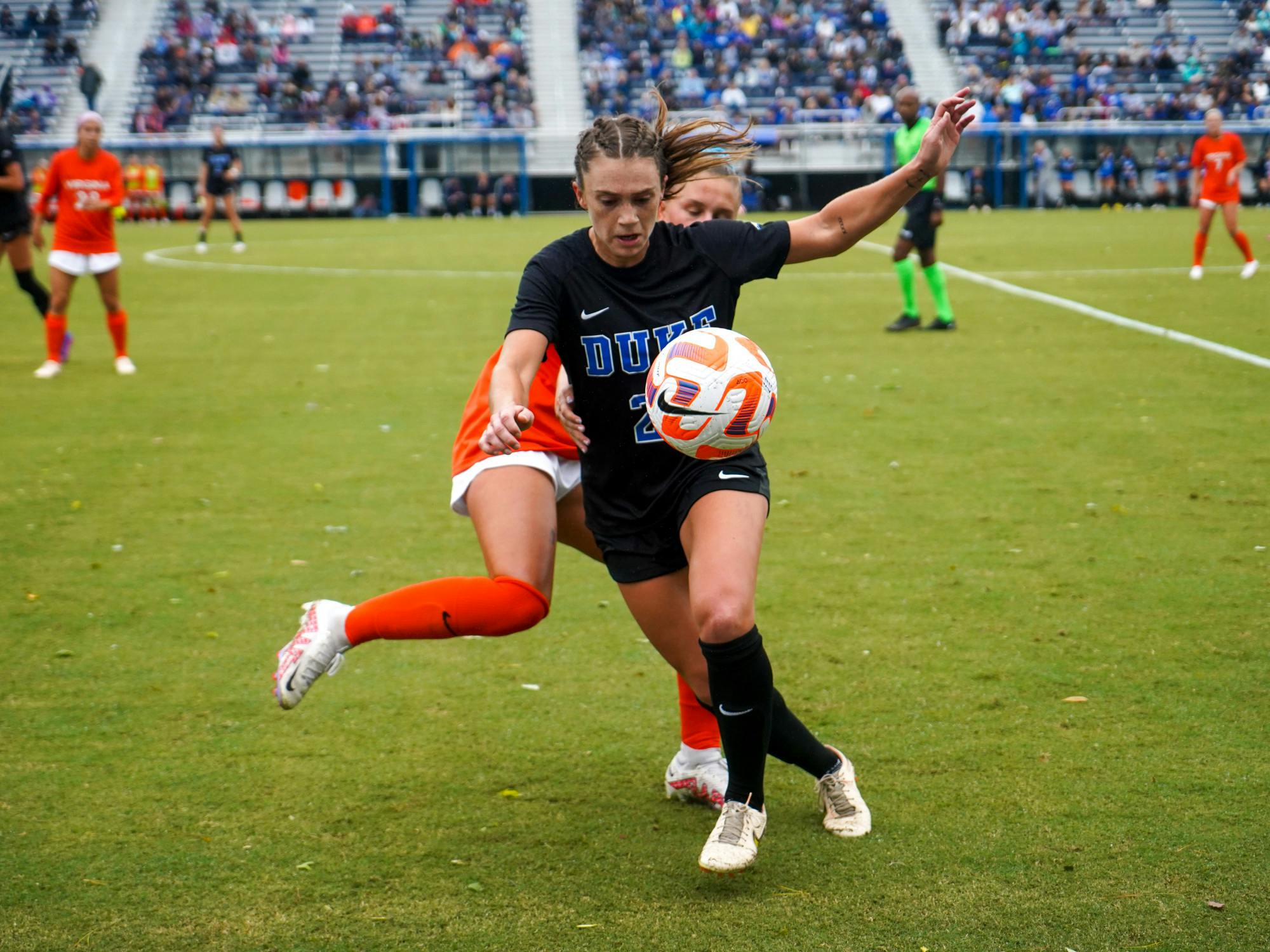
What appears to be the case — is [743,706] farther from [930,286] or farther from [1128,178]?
[1128,178]

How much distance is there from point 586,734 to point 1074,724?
1.65 metres

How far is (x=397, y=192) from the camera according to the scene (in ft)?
140

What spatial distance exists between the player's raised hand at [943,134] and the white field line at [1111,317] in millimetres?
8728

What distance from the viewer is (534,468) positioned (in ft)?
14.3

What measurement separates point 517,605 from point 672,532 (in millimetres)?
508

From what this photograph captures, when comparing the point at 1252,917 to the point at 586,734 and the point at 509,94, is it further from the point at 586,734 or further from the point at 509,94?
the point at 509,94

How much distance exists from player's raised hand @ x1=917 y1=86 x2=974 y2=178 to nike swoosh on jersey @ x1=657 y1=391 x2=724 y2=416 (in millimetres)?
1006

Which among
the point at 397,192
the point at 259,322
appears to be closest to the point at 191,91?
the point at 397,192

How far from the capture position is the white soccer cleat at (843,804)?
3.88 metres

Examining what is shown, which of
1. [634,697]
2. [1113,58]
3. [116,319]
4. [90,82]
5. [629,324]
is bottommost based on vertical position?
[634,697]

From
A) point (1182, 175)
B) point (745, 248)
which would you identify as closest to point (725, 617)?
point (745, 248)

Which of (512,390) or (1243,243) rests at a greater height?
(512,390)

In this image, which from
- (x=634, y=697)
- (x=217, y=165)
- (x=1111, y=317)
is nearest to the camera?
(x=634, y=697)

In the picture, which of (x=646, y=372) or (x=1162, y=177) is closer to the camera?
(x=646, y=372)
